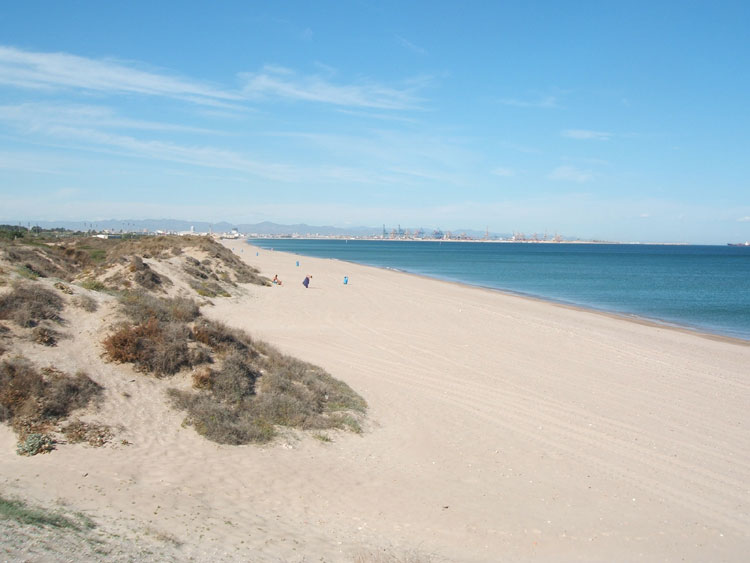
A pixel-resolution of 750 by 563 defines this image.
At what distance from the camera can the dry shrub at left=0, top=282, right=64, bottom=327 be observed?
10.3 meters

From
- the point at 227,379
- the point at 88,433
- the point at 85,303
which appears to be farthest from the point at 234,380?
the point at 85,303

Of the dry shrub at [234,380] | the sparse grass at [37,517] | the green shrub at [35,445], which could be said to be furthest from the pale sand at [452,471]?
the dry shrub at [234,380]

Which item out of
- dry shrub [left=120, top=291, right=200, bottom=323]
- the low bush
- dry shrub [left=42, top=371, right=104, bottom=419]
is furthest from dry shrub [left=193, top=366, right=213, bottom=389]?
dry shrub [left=120, top=291, right=200, bottom=323]

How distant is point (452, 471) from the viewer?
8.63 metres

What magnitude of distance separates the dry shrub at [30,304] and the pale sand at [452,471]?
985 mm

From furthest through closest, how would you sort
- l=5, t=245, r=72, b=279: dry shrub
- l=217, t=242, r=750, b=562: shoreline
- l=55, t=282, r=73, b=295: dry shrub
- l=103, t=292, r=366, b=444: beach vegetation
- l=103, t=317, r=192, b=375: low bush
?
l=5, t=245, r=72, b=279: dry shrub → l=55, t=282, r=73, b=295: dry shrub → l=103, t=317, r=192, b=375: low bush → l=103, t=292, r=366, b=444: beach vegetation → l=217, t=242, r=750, b=562: shoreline

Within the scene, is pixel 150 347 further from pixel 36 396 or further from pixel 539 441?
pixel 539 441

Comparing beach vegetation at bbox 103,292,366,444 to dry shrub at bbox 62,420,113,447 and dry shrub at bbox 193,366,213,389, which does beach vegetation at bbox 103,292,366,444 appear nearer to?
dry shrub at bbox 193,366,213,389

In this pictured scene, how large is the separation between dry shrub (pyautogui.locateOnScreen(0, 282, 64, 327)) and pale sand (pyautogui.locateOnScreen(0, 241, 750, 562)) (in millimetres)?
985

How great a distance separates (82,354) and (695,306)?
36811 millimetres

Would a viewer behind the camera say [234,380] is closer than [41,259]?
Yes

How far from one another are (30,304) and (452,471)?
837cm

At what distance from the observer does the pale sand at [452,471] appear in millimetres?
6379

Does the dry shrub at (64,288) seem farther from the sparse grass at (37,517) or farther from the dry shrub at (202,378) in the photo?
the sparse grass at (37,517)
